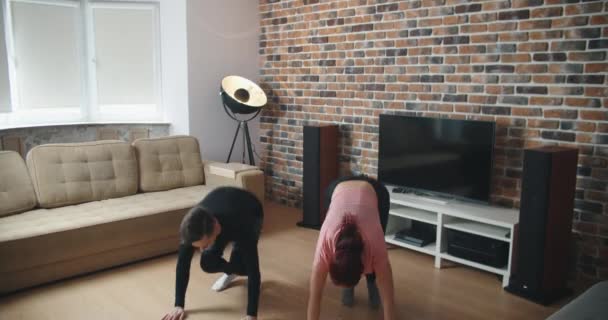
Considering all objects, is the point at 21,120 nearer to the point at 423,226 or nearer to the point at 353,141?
the point at 353,141

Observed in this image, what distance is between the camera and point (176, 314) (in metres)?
2.80

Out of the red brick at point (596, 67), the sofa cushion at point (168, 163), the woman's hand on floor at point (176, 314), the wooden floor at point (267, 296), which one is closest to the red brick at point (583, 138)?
the red brick at point (596, 67)

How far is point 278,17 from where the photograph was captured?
5234mm

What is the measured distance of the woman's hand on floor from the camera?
2.79 meters

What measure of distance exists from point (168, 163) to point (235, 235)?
2031 millimetres

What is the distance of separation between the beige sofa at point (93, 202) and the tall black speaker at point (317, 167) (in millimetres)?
468

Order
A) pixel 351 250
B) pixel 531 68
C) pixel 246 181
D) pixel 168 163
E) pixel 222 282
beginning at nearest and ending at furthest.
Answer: pixel 351 250 → pixel 222 282 → pixel 531 68 → pixel 246 181 → pixel 168 163

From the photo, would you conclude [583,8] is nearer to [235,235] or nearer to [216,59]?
[235,235]

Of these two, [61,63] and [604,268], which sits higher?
[61,63]

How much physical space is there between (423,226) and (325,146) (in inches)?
43.4

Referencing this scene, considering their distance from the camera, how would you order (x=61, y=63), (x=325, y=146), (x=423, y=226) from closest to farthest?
1. (x=423, y=226)
2. (x=325, y=146)
3. (x=61, y=63)

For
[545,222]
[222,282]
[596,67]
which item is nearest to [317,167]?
[222,282]

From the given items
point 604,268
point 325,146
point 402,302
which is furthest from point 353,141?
point 604,268

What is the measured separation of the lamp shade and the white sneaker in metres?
1.97
